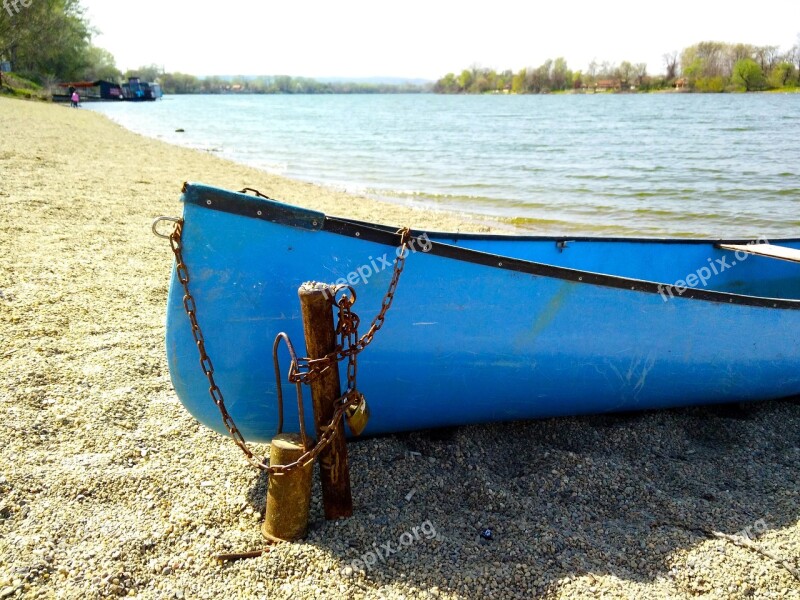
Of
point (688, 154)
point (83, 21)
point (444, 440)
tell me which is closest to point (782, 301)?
point (444, 440)

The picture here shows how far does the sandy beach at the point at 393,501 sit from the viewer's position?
2.66 metres

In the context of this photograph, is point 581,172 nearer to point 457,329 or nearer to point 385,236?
point 457,329

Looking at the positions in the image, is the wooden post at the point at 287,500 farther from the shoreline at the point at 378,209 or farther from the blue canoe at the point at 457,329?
the shoreline at the point at 378,209

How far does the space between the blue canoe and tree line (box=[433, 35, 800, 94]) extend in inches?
3729

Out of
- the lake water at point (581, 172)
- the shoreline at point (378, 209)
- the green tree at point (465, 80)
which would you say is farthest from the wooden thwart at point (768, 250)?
the green tree at point (465, 80)

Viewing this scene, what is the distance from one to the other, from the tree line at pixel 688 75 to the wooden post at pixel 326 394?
96.8 meters

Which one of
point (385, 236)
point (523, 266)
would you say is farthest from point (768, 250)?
point (385, 236)

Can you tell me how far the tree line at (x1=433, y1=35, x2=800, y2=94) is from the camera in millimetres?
84000

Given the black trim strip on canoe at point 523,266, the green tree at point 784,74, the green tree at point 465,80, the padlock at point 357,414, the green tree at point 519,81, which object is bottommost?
the padlock at point 357,414

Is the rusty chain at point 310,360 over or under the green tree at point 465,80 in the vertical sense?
under

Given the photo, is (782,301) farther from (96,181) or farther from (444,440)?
(96,181)

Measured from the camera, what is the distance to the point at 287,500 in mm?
2832

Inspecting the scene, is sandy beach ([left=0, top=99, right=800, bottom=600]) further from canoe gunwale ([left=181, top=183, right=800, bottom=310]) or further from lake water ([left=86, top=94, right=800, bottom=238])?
lake water ([left=86, top=94, right=800, bottom=238])

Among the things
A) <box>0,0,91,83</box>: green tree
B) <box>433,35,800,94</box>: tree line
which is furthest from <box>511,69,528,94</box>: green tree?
<box>0,0,91,83</box>: green tree
